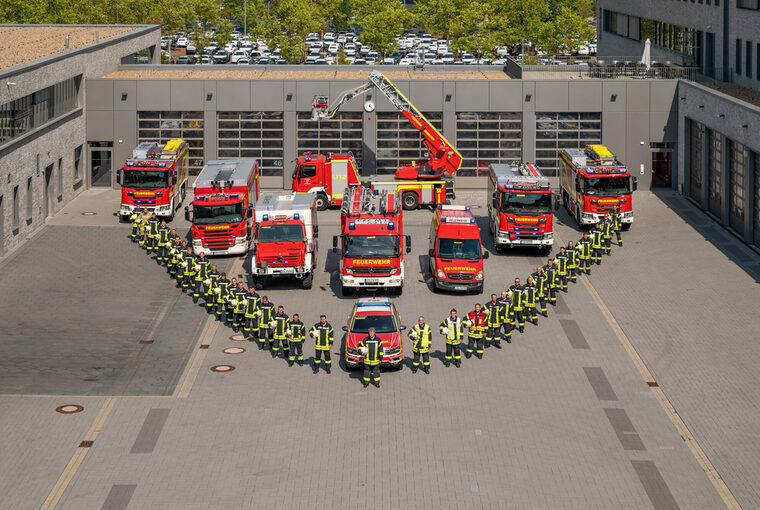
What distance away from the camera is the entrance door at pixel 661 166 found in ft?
192

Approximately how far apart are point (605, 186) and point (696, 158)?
28.8 feet

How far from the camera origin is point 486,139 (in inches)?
2319

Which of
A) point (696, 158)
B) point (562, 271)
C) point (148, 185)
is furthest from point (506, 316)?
point (696, 158)

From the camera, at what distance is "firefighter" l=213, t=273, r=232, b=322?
37.7m

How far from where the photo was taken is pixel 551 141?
58969 mm

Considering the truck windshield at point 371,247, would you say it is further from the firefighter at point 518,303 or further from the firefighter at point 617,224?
the firefighter at point 617,224

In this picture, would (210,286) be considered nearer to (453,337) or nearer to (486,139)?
(453,337)

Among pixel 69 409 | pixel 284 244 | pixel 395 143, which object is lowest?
pixel 69 409

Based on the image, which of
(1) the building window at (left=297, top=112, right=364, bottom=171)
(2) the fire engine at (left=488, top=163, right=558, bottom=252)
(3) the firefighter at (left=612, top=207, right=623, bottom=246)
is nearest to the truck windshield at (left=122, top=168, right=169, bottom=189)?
(1) the building window at (left=297, top=112, right=364, bottom=171)

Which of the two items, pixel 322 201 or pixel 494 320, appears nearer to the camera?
pixel 494 320

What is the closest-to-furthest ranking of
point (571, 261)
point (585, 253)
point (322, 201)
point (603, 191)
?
point (571, 261)
point (585, 253)
point (603, 191)
point (322, 201)

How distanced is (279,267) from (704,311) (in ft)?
45.6

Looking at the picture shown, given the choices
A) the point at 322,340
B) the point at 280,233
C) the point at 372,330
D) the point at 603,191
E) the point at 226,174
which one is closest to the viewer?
the point at 372,330

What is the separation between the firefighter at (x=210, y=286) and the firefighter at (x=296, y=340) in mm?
5625
